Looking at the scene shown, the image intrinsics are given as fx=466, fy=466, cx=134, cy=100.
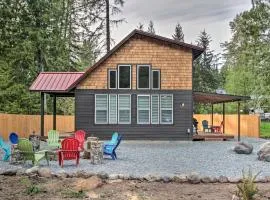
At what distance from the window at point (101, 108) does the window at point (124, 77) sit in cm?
105

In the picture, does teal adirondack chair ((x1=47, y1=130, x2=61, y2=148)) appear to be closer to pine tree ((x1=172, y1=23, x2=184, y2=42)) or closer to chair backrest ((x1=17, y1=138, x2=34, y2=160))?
chair backrest ((x1=17, y1=138, x2=34, y2=160))

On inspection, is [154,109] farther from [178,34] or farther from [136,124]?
[178,34]

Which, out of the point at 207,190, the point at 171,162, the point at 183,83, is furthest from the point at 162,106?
the point at 207,190

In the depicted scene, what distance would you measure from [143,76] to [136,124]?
8.50 ft

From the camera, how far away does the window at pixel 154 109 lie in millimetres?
24689

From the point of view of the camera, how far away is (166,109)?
24734 millimetres

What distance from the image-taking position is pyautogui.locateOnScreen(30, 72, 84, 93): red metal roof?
25.0 metres

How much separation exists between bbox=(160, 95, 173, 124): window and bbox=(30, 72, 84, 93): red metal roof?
5.09 meters

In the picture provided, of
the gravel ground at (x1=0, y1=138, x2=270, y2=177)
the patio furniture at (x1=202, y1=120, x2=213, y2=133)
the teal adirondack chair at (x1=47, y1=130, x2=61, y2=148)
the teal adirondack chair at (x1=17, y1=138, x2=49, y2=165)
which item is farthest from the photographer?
the patio furniture at (x1=202, y1=120, x2=213, y2=133)

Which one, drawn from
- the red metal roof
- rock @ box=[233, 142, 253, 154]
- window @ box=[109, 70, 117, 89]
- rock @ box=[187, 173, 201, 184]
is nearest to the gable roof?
window @ box=[109, 70, 117, 89]

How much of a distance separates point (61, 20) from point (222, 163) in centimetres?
2658

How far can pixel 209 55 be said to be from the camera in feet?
239

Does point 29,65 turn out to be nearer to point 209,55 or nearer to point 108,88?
point 108,88

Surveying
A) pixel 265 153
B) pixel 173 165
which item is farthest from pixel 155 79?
pixel 173 165
